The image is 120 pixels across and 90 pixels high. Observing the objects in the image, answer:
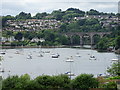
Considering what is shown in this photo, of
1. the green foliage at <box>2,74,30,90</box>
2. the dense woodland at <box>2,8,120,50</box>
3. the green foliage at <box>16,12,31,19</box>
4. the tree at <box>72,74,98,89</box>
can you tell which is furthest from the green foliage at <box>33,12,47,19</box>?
the green foliage at <box>2,74,30,90</box>

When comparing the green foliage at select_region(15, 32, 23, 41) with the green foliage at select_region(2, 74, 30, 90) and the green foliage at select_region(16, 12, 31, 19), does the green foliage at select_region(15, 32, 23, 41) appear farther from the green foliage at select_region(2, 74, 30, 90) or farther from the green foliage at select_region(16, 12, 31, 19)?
the green foliage at select_region(2, 74, 30, 90)

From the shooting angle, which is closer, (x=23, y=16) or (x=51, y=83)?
(x=51, y=83)

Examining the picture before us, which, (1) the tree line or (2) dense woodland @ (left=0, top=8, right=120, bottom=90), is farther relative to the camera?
(2) dense woodland @ (left=0, top=8, right=120, bottom=90)

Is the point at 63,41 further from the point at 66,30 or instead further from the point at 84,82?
the point at 84,82

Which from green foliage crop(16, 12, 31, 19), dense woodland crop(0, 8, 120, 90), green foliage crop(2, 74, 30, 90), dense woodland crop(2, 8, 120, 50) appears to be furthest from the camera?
green foliage crop(16, 12, 31, 19)

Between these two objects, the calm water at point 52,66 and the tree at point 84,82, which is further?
the calm water at point 52,66

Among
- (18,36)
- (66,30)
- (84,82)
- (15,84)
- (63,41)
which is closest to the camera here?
(15,84)


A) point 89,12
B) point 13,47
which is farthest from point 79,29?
point 89,12

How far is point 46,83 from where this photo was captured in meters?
3.43

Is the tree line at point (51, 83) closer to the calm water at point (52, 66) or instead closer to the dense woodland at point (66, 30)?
the calm water at point (52, 66)

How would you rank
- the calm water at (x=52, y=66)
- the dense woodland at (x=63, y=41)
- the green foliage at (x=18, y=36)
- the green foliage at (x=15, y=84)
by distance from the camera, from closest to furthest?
the green foliage at (x=15, y=84)
the dense woodland at (x=63, y=41)
the calm water at (x=52, y=66)
the green foliage at (x=18, y=36)

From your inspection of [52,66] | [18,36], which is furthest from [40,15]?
[52,66]

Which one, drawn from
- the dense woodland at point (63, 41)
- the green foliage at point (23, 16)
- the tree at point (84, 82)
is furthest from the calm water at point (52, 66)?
the green foliage at point (23, 16)

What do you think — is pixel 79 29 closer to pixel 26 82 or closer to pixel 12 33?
pixel 12 33
